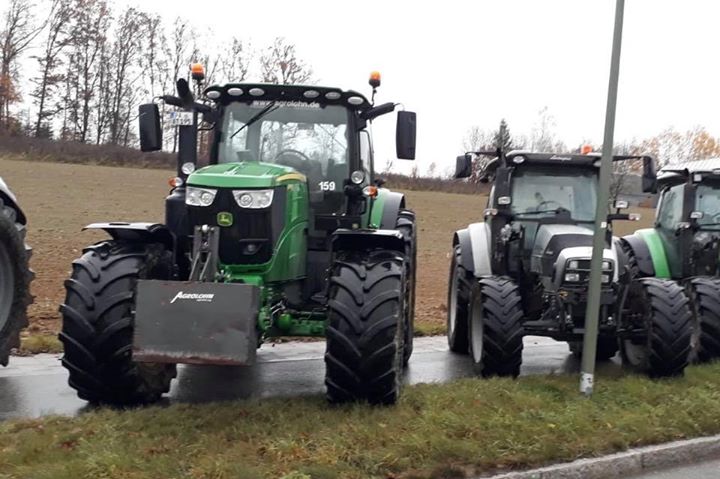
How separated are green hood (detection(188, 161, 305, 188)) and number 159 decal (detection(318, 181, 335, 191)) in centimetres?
66

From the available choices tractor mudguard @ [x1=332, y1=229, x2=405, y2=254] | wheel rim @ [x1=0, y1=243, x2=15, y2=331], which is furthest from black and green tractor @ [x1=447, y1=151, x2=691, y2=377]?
wheel rim @ [x1=0, y1=243, x2=15, y2=331]

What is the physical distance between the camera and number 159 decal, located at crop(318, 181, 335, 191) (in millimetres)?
7113

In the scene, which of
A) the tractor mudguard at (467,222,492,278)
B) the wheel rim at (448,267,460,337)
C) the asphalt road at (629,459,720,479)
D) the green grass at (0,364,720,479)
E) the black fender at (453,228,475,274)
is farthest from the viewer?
the wheel rim at (448,267,460,337)

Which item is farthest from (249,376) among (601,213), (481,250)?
(601,213)

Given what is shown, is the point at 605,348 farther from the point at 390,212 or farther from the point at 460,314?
the point at 390,212

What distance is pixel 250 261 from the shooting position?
20.0 ft

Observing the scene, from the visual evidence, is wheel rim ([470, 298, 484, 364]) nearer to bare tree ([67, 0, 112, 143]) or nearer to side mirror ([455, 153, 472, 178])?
side mirror ([455, 153, 472, 178])

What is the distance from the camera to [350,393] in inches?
227

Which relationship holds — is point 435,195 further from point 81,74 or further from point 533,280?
point 533,280

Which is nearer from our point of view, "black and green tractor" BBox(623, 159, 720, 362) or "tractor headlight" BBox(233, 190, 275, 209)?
"tractor headlight" BBox(233, 190, 275, 209)

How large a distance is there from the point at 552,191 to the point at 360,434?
14.8ft

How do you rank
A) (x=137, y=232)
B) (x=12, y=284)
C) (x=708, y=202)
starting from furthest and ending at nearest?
(x=708, y=202), (x=12, y=284), (x=137, y=232)

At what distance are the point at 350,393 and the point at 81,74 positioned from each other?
177 ft

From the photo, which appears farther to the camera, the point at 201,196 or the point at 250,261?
the point at 250,261
